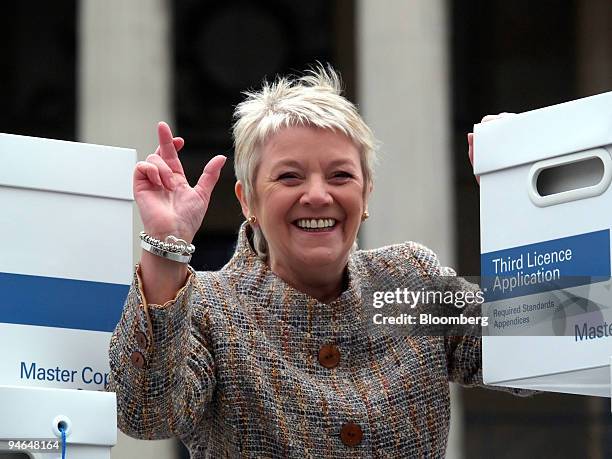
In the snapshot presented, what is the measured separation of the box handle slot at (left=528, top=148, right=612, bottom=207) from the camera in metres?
3.97

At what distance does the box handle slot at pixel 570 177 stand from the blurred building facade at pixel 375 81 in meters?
15.1

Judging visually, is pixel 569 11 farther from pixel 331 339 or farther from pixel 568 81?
pixel 331 339

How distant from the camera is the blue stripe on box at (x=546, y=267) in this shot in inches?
154

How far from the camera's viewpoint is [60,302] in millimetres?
4223

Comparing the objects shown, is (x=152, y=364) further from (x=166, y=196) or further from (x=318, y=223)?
(x=318, y=223)

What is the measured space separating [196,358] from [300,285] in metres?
0.41

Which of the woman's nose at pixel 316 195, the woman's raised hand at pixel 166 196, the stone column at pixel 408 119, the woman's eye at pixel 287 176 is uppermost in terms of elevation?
the stone column at pixel 408 119

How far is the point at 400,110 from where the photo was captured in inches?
786

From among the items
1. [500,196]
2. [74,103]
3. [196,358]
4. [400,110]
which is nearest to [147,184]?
[196,358]

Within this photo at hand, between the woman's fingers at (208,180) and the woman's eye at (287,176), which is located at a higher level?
the woman's eye at (287,176)

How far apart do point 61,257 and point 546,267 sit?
115 cm

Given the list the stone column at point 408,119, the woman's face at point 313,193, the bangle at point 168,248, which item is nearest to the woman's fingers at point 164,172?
the bangle at point 168,248

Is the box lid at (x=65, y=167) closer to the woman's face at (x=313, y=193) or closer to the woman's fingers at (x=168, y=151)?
the woman's fingers at (x=168, y=151)

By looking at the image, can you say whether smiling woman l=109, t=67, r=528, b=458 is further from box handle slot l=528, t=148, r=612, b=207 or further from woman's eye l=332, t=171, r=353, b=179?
box handle slot l=528, t=148, r=612, b=207
